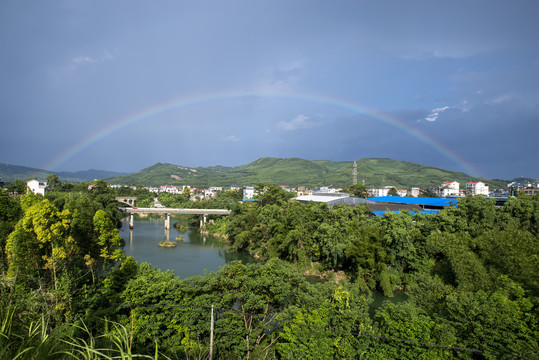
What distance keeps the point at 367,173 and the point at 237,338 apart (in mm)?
114158

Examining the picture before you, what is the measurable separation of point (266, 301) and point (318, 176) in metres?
121

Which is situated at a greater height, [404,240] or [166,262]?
[404,240]

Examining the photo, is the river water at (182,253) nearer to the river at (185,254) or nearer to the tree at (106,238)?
the river at (185,254)

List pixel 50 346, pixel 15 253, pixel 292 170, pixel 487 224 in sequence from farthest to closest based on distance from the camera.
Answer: pixel 292 170 < pixel 487 224 < pixel 15 253 < pixel 50 346

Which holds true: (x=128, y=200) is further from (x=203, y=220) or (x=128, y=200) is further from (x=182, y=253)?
(x=182, y=253)

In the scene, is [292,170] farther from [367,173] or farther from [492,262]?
[492,262]

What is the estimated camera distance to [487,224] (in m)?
16.4

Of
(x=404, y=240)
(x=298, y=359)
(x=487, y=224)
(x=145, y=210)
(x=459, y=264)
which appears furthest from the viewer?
(x=145, y=210)

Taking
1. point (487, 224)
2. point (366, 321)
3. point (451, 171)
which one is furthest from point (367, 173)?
point (366, 321)

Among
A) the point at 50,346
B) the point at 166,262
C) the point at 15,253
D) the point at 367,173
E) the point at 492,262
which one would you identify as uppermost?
the point at 367,173

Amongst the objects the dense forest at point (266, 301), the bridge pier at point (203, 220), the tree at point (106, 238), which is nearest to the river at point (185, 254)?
the bridge pier at point (203, 220)

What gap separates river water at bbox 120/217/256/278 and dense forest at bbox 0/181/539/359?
6605mm

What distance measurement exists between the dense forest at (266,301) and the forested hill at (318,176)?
7695 cm

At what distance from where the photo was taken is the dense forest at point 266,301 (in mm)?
5759
